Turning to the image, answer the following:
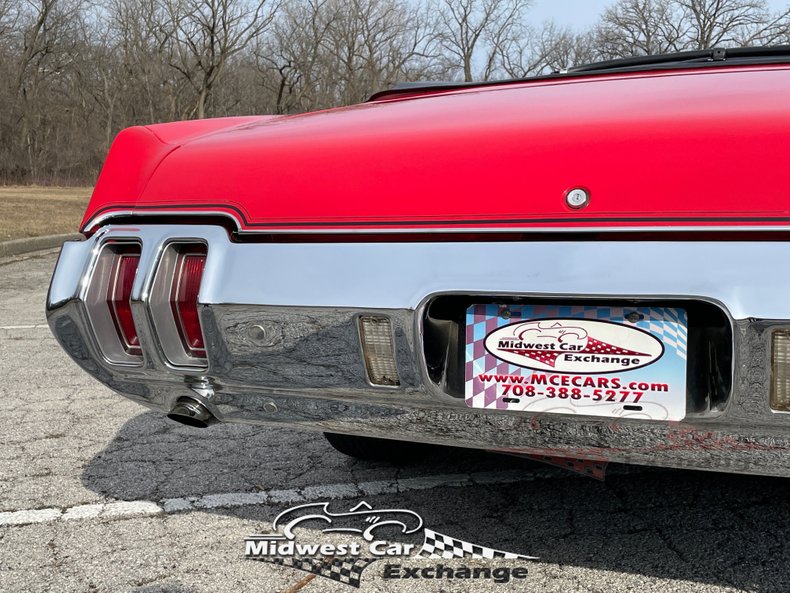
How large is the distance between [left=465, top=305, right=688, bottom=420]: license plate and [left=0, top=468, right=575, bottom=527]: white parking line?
0.98m

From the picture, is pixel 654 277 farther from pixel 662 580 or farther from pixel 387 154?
pixel 662 580

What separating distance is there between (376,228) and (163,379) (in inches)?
24.5

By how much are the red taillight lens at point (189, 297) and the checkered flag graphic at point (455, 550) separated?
771 mm

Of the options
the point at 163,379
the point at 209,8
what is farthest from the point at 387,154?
the point at 209,8

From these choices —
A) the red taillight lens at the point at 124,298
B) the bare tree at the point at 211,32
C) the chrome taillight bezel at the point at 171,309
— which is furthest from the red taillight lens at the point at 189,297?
the bare tree at the point at 211,32

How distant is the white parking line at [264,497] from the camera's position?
2.24m

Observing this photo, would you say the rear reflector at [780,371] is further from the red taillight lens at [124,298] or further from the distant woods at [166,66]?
the distant woods at [166,66]

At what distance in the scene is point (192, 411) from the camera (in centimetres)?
179

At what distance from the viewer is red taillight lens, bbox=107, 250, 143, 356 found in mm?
1759

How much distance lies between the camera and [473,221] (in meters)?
1.47

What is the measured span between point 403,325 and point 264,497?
3.56ft

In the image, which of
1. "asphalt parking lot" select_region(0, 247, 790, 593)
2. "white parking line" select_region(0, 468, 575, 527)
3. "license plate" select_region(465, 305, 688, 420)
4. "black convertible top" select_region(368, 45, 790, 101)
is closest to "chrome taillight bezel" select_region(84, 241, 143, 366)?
"asphalt parking lot" select_region(0, 247, 790, 593)

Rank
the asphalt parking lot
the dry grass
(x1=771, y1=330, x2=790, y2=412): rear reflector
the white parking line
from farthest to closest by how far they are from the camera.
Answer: the dry grass → the white parking line → the asphalt parking lot → (x1=771, y1=330, x2=790, y2=412): rear reflector

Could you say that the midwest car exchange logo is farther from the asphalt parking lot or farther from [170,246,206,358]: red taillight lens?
[170,246,206,358]: red taillight lens
